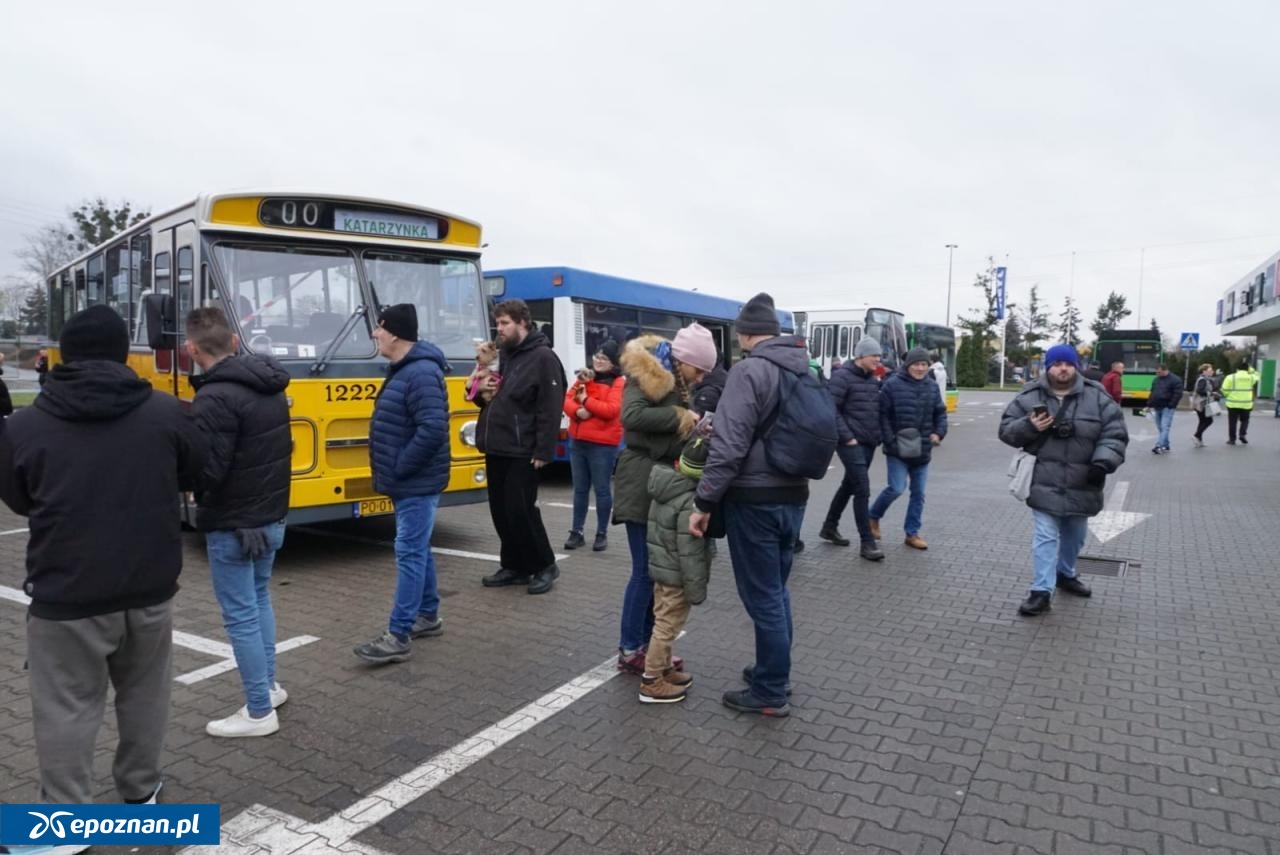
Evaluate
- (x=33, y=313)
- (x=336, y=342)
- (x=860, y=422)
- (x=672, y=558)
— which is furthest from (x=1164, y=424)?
(x=33, y=313)

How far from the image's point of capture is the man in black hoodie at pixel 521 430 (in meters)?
6.24

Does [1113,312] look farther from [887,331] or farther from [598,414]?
[598,414]

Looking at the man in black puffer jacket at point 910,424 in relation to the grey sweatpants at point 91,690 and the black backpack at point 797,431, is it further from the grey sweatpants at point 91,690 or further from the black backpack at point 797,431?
the grey sweatpants at point 91,690

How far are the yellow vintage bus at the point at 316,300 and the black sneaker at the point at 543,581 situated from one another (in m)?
1.57

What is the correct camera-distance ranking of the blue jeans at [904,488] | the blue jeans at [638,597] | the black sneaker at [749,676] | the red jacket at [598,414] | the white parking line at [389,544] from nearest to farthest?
1. the black sneaker at [749,676]
2. the blue jeans at [638,597]
3. the red jacket at [598,414]
4. the white parking line at [389,544]
5. the blue jeans at [904,488]

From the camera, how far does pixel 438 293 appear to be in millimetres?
7871

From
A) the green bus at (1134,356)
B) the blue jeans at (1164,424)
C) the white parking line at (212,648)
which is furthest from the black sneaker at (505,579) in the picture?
the green bus at (1134,356)

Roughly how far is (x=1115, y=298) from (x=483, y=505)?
100 metres

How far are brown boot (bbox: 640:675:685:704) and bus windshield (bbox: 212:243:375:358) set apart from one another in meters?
3.95

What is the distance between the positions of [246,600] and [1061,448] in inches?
198

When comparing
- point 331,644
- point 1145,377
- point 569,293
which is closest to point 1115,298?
point 1145,377

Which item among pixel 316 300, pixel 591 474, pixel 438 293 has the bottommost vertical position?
pixel 591 474

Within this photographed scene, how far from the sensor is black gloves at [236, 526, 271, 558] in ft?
12.4

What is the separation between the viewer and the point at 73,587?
2.86 metres
